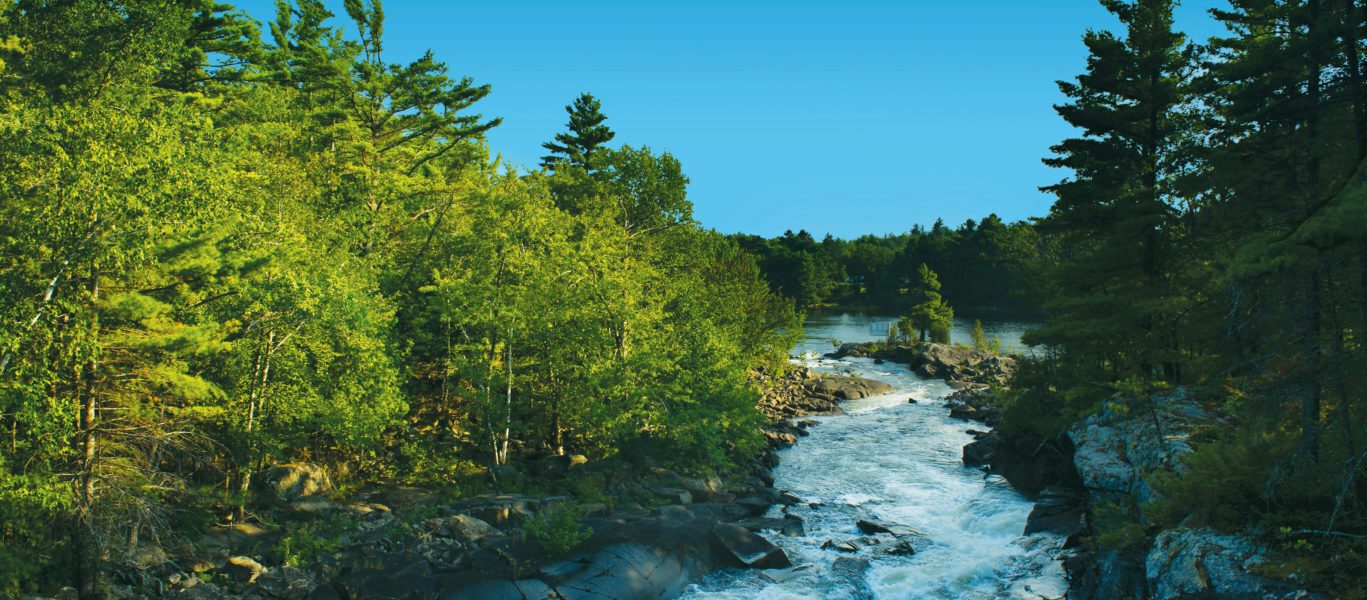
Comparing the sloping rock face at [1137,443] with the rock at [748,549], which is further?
the rock at [748,549]

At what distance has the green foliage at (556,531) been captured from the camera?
18547 millimetres

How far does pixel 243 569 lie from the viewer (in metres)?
16.3

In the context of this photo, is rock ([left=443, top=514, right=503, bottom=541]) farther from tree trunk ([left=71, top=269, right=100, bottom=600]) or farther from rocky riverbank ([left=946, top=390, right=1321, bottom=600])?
rocky riverbank ([left=946, top=390, right=1321, bottom=600])

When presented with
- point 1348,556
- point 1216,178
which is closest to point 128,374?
point 1348,556

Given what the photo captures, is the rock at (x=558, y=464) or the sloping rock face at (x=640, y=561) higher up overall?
the rock at (x=558, y=464)

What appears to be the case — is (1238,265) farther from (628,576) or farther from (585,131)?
(585,131)

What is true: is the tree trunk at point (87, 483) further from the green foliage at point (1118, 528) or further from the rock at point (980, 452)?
the rock at point (980, 452)

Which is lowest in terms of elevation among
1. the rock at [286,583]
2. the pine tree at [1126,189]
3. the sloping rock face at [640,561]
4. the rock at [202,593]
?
the sloping rock face at [640,561]

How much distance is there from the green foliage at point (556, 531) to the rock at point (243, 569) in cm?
626

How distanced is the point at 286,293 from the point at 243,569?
6.55m

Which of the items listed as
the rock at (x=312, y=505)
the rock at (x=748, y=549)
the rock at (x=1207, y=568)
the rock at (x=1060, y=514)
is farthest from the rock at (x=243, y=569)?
the rock at (x=1060, y=514)

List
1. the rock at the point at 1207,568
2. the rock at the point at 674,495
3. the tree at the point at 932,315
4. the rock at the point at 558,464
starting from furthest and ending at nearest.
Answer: the tree at the point at 932,315 → the rock at the point at 558,464 → the rock at the point at 674,495 → the rock at the point at 1207,568

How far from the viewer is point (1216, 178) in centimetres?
1770

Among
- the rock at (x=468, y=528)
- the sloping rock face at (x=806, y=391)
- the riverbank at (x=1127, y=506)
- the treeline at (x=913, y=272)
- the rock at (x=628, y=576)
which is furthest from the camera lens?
the treeline at (x=913, y=272)
